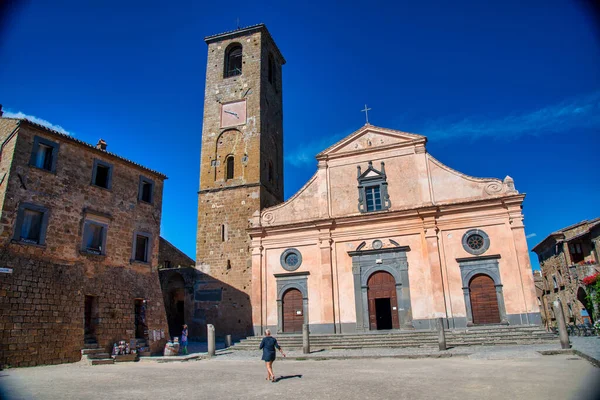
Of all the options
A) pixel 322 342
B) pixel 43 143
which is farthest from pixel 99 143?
pixel 322 342

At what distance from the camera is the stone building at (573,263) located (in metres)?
26.6

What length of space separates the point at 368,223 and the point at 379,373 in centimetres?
1205

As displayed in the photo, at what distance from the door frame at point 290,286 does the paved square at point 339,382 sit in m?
9.21

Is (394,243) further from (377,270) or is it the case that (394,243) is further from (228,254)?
(228,254)

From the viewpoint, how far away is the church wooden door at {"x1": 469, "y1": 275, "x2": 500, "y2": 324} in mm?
Result: 19281

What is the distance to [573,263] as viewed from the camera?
2900 centimetres

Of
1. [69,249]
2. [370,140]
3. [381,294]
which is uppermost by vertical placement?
[370,140]

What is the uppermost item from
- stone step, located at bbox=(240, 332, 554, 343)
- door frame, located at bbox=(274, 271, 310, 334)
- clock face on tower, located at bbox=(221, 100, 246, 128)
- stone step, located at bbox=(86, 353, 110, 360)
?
clock face on tower, located at bbox=(221, 100, 246, 128)

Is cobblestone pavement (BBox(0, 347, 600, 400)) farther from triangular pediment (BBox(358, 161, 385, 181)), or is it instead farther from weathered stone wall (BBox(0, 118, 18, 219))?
triangular pediment (BBox(358, 161, 385, 181))

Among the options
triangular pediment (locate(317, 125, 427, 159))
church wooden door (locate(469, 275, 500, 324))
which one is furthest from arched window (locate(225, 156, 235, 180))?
church wooden door (locate(469, 275, 500, 324))

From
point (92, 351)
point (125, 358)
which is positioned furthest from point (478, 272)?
point (92, 351)

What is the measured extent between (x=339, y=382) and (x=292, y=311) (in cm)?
1336

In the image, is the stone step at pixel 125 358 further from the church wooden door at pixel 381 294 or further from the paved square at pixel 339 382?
the church wooden door at pixel 381 294

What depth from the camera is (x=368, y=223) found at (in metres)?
22.1
